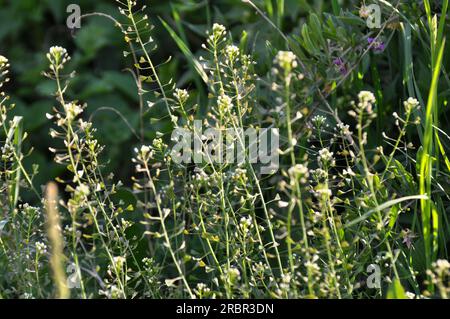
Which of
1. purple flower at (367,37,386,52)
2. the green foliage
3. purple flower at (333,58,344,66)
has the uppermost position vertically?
purple flower at (367,37,386,52)

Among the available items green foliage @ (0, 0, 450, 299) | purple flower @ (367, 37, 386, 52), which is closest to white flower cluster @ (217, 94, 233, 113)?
green foliage @ (0, 0, 450, 299)

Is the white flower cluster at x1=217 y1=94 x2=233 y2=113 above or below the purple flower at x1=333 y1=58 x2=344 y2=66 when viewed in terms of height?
below

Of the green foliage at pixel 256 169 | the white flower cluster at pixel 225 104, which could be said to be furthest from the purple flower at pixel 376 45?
the white flower cluster at pixel 225 104

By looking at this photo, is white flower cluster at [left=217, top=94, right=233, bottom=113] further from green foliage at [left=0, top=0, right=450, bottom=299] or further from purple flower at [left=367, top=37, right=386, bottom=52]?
purple flower at [left=367, top=37, right=386, bottom=52]

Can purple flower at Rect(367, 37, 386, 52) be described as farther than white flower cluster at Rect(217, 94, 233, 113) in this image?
Yes

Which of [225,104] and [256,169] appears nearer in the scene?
[225,104]

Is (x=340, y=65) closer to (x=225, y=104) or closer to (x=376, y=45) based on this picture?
(x=376, y=45)

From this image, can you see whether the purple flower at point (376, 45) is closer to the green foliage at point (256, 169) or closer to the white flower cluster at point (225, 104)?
the green foliage at point (256, 169)

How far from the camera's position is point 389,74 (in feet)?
7.52

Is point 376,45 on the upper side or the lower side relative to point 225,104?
upper

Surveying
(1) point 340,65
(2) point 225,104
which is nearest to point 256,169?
(1) point 340,65

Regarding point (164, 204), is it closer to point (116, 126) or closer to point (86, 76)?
point (116, 126)

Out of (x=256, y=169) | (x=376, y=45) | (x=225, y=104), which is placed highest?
(x=376, y=45)
